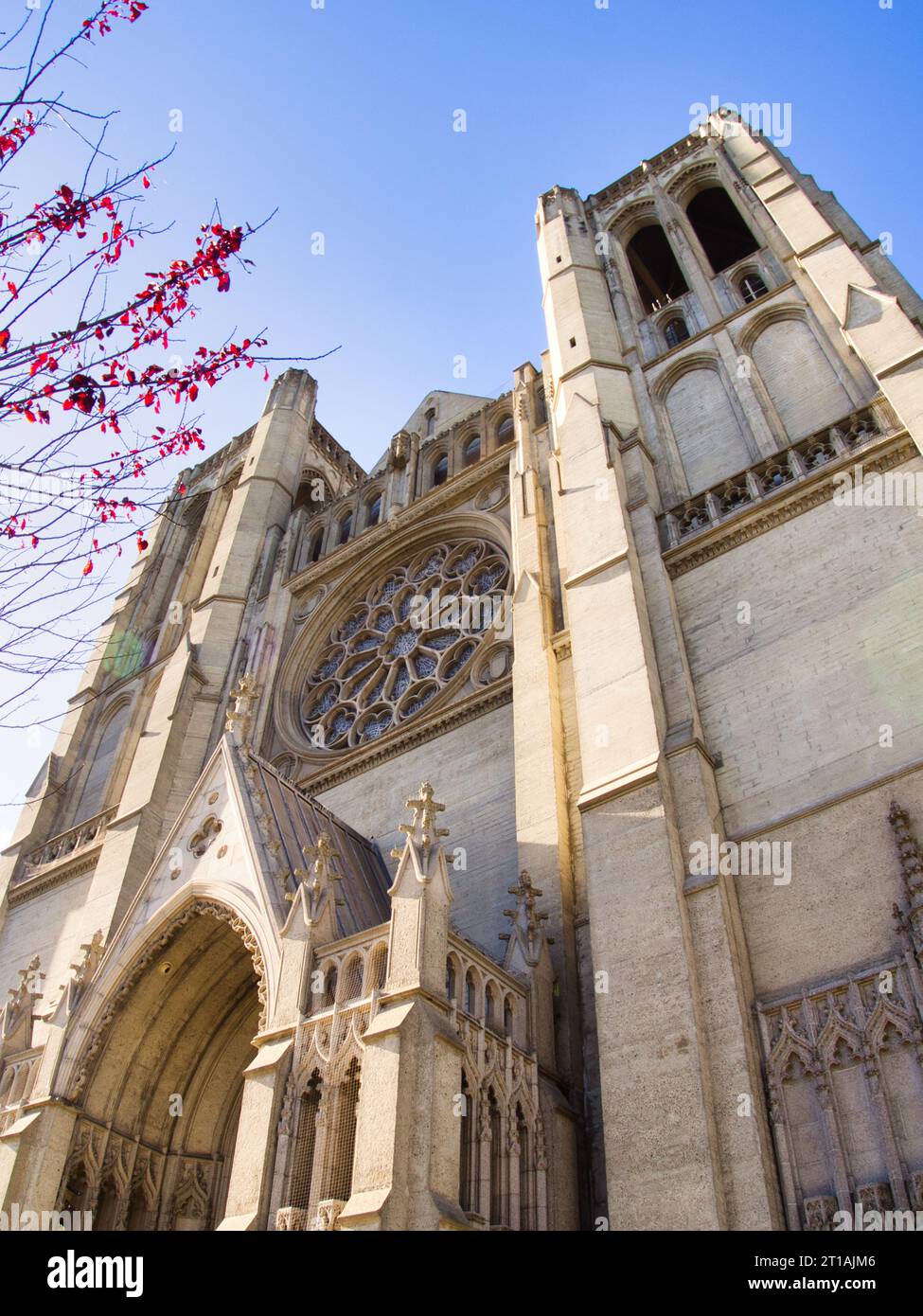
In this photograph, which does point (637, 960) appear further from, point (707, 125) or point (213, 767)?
point (707, 125)

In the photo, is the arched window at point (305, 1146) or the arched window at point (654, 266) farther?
the arched window at point (654, 266)

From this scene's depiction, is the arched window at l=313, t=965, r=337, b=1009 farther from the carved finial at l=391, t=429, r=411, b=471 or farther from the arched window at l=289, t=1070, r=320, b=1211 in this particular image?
the carved finial at l=391, t=429, r=411, b=471

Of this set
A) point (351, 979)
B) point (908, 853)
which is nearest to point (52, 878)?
point (351, 979)

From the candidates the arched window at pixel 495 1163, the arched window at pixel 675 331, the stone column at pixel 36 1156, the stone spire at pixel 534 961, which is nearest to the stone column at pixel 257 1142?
the arched window at pixel 495 1163

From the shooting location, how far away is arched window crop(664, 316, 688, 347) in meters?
19.1

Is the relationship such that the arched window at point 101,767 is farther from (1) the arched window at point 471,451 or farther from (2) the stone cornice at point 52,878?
(1) the arched window at point 471,451

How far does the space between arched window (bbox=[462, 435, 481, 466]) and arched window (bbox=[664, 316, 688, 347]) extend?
14.5 ft

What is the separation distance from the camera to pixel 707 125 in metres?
23.3

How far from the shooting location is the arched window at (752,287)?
18703mm

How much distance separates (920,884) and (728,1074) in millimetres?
2226

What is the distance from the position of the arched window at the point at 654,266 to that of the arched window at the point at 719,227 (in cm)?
78

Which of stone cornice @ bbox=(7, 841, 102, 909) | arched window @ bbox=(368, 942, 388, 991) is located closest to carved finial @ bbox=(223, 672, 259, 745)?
arched window @ bbox=(368, 942, 388, 991)

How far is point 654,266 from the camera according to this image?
23.7 metres
